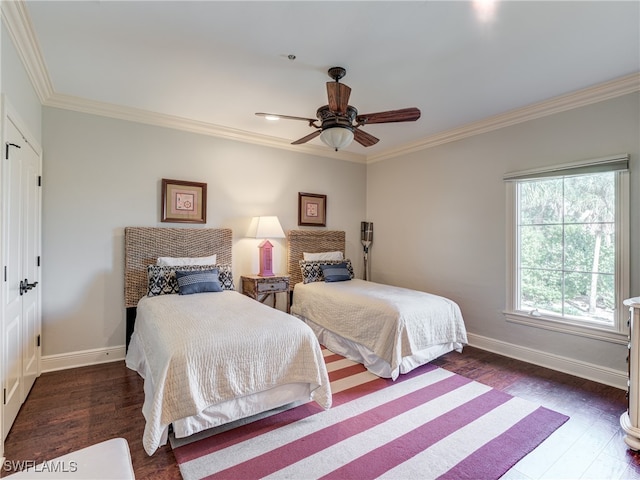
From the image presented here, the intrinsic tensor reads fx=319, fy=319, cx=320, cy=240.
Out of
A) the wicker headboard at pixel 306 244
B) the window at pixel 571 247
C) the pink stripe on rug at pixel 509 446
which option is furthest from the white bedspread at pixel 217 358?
the window at pixel 571 247

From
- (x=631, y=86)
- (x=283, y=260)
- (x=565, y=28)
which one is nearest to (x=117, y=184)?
(x=283, y=260)

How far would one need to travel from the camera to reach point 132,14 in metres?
2.00

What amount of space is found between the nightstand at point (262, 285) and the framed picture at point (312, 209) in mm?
1053

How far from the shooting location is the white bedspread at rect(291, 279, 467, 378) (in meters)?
2.92

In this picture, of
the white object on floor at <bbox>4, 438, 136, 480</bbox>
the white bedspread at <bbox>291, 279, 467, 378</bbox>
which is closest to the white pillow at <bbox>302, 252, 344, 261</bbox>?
the white bedspread at <bbox>291, 279, 467, 378</bbox>

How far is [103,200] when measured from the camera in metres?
3.36

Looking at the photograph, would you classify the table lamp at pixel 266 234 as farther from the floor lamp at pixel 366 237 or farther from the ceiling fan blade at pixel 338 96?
the ceiling fan blade at pixel 338 96

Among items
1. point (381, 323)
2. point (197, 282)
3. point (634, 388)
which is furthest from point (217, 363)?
point (634, 388)

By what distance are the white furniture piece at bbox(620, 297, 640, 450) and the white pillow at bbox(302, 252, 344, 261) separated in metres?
3.22

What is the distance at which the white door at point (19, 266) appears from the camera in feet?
6.56

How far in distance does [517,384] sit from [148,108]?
15.0 ft

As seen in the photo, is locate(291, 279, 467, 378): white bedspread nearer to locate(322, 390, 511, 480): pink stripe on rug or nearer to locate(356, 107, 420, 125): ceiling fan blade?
locate(322, 390, 511, 480): pink stripe on rug

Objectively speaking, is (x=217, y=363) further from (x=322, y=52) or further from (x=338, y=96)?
(x=322, y=52)

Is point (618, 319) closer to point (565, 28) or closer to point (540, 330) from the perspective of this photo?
point (540, 330)
